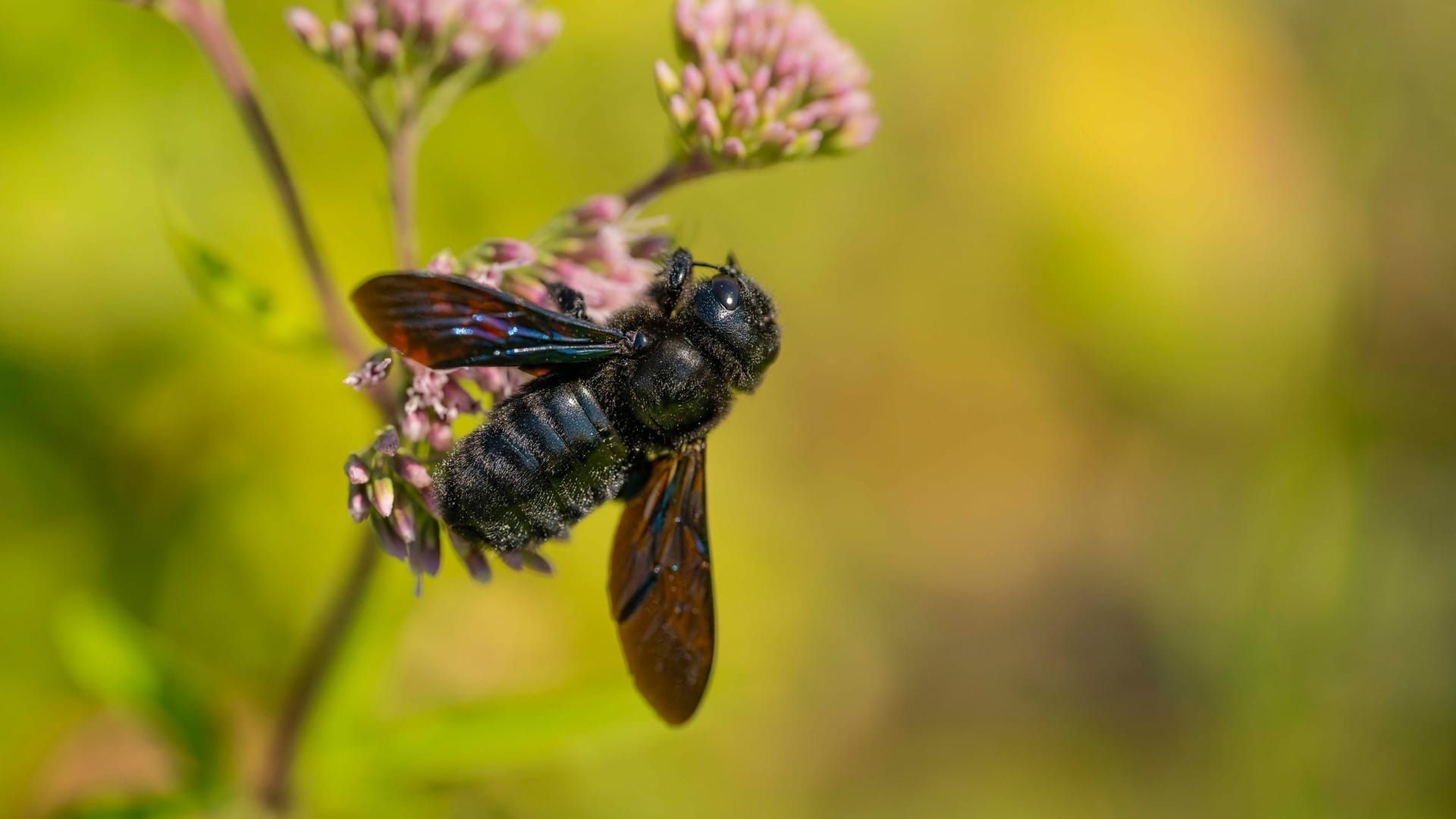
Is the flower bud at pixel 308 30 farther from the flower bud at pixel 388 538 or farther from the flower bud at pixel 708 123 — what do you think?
the flower bud at pixel 388 538

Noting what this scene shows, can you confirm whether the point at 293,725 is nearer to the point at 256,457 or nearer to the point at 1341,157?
the point at 256,457

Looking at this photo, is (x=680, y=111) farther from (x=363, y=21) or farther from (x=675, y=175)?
(x=363, y=21)

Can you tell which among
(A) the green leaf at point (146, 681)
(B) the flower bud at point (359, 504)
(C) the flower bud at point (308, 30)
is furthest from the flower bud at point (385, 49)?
(A) the green leaf at point (146, 681)

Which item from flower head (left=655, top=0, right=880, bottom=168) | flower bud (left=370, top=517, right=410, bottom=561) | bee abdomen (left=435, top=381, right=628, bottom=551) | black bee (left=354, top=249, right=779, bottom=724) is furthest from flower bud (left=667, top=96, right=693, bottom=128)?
flower bud (left=370, top=517, right=410, bottom=561)

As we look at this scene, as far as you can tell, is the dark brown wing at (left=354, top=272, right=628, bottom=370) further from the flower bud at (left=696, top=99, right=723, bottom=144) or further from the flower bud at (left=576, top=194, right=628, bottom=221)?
the flower bud at (left=696, top=99, right=723, bottom=144)

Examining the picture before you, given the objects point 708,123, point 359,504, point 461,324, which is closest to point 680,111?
point 708,123
